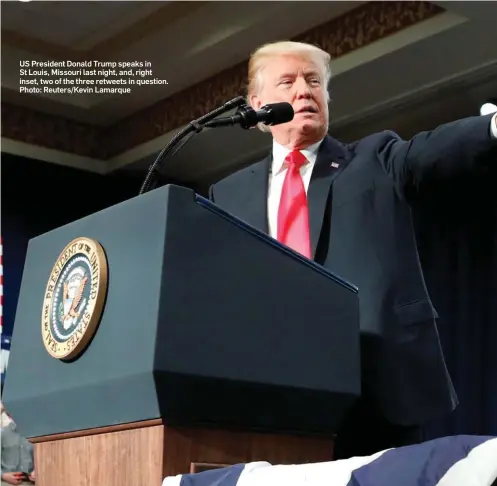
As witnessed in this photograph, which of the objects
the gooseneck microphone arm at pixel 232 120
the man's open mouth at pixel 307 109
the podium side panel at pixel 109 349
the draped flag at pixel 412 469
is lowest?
the draped flag at pixel 412 469

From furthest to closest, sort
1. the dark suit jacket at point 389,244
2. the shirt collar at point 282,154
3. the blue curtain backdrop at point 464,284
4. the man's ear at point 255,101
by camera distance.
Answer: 1. the blue curtain backdrop at point 464,284
2. the man's ear at point 255,101
3. the shirt collar at point 282,154
4. the dark suit jacket at point 389,244

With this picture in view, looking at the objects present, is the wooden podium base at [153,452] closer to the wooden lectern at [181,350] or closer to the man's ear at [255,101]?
the wooden lectern at [181,350]

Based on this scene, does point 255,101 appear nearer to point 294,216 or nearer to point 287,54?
point 287,54

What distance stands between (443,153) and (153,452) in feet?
1.84

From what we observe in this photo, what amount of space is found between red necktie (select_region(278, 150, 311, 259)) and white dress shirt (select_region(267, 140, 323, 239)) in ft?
0.05

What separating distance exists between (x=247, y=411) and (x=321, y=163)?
50 centimetres

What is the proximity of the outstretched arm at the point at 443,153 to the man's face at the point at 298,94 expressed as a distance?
0.17 meters

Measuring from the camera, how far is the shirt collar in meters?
1.56

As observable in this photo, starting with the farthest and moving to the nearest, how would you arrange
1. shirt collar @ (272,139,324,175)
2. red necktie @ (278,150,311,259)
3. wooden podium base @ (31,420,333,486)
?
shirt collar @ (272,139,324,175) → red necktie @ (278,150,311,259) → wooden podium base @ (31,420,333,486)

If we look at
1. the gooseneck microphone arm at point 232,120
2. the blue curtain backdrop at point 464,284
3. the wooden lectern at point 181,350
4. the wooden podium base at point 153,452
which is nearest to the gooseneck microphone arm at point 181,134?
the gooseneck microphone arm at point 232,120

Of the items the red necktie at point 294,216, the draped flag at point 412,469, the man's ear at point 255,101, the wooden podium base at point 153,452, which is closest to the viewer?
the draped flag at point 412,469

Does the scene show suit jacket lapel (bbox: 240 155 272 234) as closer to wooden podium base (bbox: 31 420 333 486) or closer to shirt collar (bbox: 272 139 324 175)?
shirt collar (bbox: 272 139 324 175)

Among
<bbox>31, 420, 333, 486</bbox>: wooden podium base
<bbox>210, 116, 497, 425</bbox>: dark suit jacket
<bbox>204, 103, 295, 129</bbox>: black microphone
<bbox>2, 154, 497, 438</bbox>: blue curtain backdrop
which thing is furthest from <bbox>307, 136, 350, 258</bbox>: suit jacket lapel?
<bbox>2, 154, 497, 438</bbox>: blue curtain backdrop

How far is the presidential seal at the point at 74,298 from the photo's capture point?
3.90 feet
